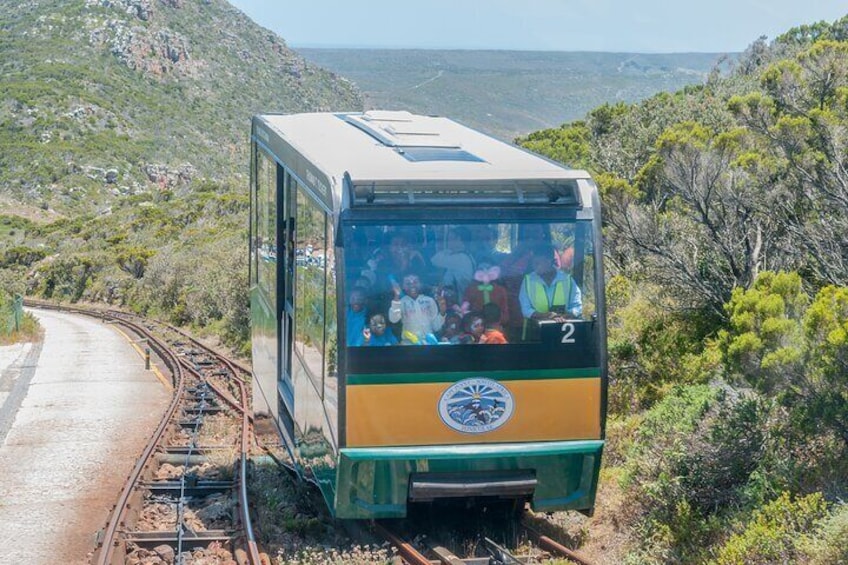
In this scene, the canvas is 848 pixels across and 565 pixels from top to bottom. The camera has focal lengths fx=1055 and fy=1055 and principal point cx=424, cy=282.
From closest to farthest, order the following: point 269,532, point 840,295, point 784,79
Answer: point 840,295 → point 269,532 → point 784,79

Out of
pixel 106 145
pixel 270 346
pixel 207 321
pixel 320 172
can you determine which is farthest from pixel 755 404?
pixel 106 145

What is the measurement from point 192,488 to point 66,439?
3.82 meters

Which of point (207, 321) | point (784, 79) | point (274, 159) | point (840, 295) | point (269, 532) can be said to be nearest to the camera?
point (840, 295)

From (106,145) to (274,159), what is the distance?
79.6 metres

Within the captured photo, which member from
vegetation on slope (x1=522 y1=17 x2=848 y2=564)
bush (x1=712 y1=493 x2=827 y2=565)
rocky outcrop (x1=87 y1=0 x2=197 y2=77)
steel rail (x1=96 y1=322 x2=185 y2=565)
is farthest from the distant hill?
bush (x1=712 y1=493 x2=827 y2=565)

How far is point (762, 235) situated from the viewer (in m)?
13.2

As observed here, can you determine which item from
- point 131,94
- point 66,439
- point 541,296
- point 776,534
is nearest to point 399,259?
point 541,296

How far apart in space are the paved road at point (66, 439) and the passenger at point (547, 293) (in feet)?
16.2

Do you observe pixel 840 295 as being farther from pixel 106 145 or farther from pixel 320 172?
pixel 106 145

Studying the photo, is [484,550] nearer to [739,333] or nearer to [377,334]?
[377,334]

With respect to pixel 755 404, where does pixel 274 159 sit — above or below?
above

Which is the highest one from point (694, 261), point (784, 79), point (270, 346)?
point (784, 79)

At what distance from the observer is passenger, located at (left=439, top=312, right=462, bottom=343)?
8680 millimetres

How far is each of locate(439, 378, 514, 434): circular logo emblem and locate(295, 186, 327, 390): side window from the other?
121 centimetres
